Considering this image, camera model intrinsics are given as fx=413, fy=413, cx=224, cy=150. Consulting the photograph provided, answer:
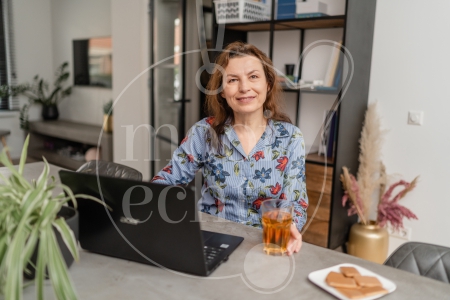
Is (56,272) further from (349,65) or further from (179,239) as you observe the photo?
(349,65)

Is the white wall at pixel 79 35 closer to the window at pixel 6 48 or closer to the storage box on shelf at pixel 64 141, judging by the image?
the storage box on shelf at pixel 64 141

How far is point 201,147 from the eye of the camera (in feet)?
5.57

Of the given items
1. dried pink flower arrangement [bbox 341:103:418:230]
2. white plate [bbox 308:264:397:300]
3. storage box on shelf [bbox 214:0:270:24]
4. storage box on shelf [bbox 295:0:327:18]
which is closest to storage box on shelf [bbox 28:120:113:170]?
storage box on shelf [bbox 214:0:270:24]

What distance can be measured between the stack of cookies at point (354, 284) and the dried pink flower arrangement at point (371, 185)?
1677mm

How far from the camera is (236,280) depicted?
3.20ft

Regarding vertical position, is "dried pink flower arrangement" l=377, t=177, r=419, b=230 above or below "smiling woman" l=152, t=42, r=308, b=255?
below

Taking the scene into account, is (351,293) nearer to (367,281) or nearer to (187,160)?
(367,281)

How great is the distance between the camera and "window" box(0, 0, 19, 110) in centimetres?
530

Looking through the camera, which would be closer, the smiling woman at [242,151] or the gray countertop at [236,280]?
the gray countertop at [236,280]

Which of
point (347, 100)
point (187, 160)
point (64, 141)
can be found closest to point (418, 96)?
point (347, 100)

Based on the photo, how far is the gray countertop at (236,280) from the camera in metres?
0.92

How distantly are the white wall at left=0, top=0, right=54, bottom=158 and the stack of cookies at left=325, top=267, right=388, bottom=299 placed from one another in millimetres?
5510

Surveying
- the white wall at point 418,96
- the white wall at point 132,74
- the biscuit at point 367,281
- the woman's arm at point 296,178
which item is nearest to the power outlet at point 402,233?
the white wall at point 418,96

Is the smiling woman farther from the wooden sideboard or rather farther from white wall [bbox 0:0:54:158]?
white wall [bbox 0:0:54:158]
